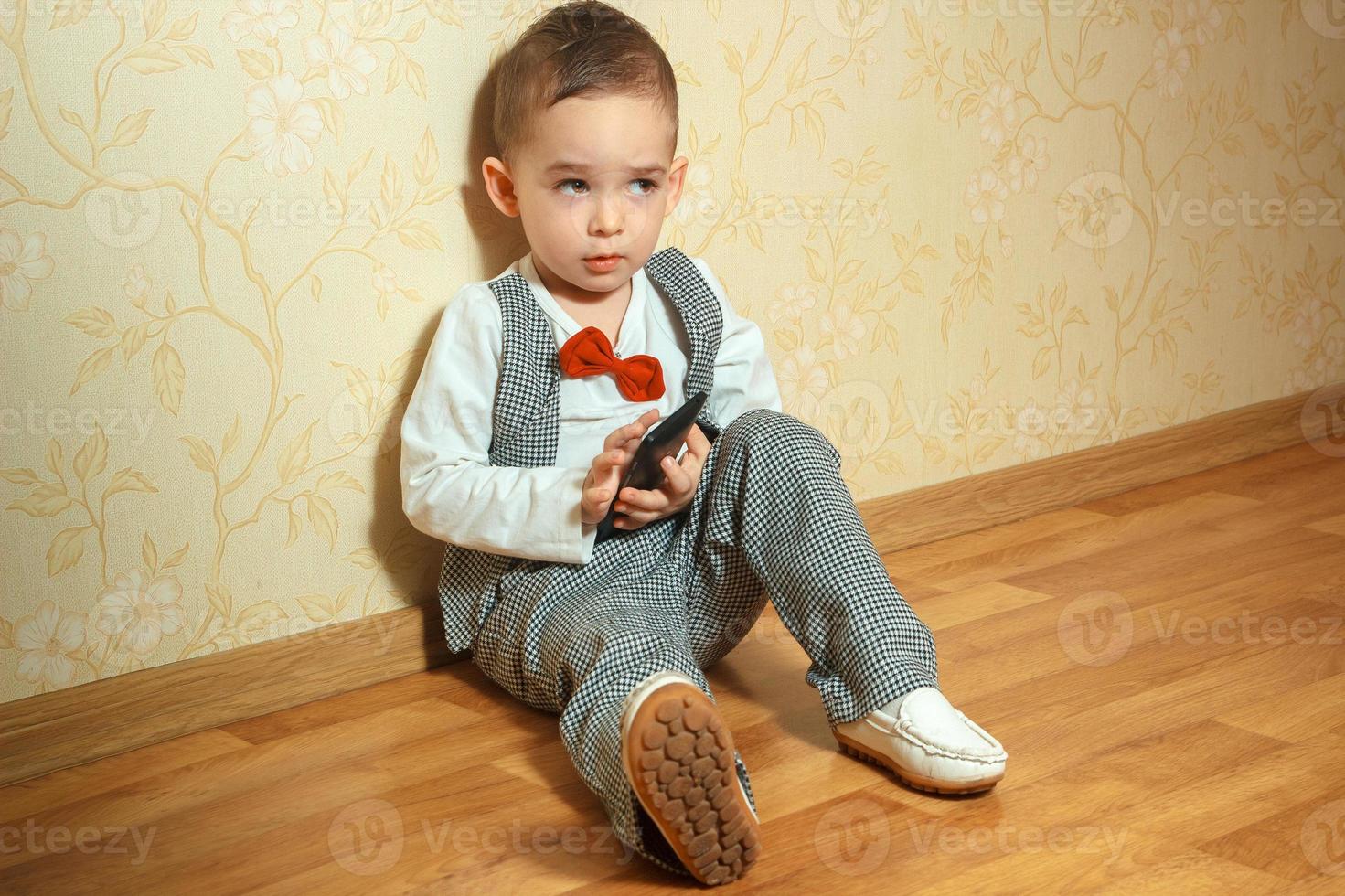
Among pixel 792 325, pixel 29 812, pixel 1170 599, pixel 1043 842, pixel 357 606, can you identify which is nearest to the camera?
pixel 1043 842

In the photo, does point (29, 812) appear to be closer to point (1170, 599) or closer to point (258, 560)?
point (258, 560)

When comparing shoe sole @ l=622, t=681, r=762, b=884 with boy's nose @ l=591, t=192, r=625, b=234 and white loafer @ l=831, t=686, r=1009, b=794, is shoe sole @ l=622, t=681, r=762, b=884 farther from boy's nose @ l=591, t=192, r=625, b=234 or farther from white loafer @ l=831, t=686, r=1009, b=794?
boy's nose @ l=591, t=192, r=625, b=234

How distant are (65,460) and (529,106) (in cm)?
55

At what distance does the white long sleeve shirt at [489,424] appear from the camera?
1224 millimetres

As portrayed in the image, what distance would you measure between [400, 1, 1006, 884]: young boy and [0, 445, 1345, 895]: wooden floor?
7cm

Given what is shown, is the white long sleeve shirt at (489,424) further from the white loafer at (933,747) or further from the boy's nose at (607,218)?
the white loafer at (933,747)

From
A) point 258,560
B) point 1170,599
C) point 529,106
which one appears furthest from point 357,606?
point 1170,599

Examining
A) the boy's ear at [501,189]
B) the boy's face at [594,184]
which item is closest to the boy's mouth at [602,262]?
the boy's face at [594,184]

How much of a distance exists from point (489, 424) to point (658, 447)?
0.21m

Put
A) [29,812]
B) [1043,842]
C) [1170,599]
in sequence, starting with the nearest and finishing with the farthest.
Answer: [1043,842]
[29,812]
[1170,599]

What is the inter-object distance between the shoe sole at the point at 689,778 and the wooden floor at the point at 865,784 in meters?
0.04

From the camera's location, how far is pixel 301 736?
1.28m

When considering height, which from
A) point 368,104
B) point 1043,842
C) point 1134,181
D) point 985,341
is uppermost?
point 368,104

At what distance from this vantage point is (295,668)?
4.44 feet
